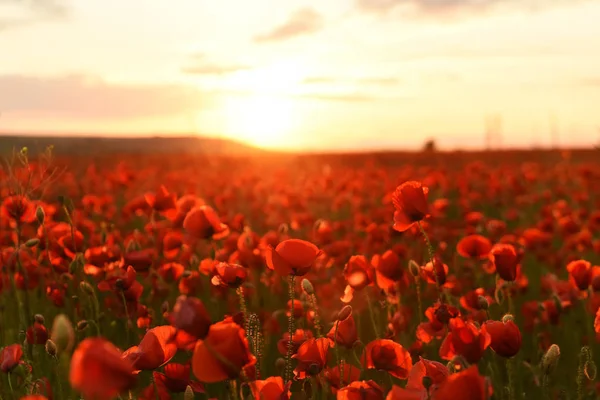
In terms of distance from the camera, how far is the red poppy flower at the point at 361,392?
154 cm

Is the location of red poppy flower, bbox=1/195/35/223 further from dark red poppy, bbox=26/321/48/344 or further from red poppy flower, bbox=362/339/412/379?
red poppy flower, bbox=362/339/412/379

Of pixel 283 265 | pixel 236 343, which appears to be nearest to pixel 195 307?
pixel 236 343

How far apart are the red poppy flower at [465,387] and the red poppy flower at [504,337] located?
0.50m

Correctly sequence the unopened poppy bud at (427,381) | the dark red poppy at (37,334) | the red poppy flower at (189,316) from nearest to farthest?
the red poppy flower at (189,316)
the unopened poppy bud at (427,381)
the dark red poppy at (37,334)

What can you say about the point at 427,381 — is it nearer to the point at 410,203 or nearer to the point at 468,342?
the point at 468,342

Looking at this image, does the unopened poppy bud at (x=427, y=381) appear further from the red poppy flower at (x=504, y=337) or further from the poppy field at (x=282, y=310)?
the red poppy flower at (x=504, y=337)

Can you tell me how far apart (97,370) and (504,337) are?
1.06 metres

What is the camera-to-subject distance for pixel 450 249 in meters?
5.08

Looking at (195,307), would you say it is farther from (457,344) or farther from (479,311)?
(479,311)

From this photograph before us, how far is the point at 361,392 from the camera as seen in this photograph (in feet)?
5.08

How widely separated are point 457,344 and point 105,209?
459 centimetres

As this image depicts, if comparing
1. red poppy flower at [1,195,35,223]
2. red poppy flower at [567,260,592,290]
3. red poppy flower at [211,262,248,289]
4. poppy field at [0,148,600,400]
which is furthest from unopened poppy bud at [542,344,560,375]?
red poppy flower at [1,195,35,223]

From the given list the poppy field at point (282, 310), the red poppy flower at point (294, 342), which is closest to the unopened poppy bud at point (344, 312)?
the poppy field at point (282, 310)

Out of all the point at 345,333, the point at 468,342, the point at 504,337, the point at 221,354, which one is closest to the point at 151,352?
the point at 221,354
